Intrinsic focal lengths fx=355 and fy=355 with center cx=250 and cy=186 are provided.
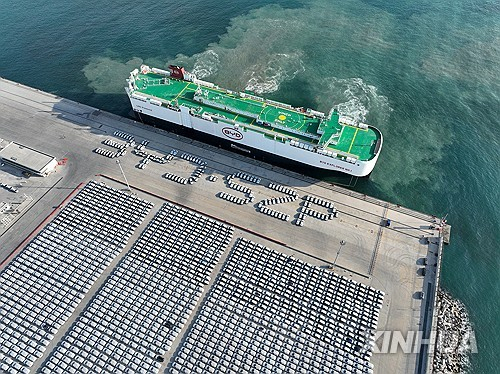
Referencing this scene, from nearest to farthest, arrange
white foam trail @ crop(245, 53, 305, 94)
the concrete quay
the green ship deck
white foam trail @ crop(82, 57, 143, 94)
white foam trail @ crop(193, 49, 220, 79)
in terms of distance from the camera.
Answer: the concrete quay → the green ship deck → white foam trail @ crop(245, 53, 305, 94) → white foam trail @ crop(82, 57, 143, 94) → white foam trail @ crop(193, 49, 220, 79)

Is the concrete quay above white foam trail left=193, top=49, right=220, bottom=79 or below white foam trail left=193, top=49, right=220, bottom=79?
Result: below

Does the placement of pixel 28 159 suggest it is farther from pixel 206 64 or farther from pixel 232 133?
pixel 206 64

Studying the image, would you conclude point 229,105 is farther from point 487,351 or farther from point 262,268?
point 487,351

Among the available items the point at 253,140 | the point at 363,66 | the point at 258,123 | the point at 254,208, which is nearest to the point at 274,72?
the point at 363,66

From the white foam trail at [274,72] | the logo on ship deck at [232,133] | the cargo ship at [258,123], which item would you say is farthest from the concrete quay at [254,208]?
the white foam trail at [274,72]

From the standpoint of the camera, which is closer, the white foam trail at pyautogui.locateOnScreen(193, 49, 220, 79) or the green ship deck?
the green ship deck

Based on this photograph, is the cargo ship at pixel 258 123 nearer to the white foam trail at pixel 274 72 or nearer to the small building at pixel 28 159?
the white foam trail at pixel 274 72

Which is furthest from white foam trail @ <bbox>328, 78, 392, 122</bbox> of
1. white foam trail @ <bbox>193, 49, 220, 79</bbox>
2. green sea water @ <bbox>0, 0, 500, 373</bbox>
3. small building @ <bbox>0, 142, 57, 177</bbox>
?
small building @ <bbox>0, 142, 57, 177</bbox>

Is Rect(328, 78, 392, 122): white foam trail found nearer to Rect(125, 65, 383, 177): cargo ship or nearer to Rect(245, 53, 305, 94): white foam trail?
Rect(125, 65, 383, 177): cargo ship
